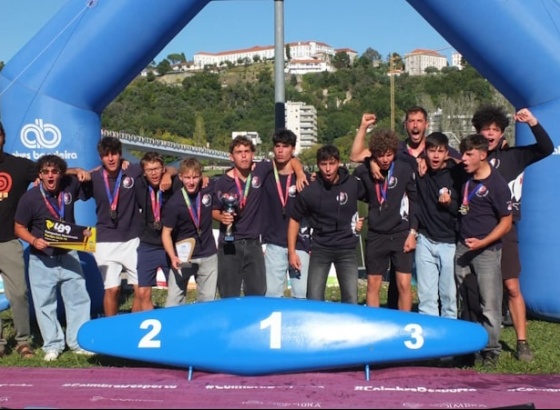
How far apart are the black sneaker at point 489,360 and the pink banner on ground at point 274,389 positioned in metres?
0.28

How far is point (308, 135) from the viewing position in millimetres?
109000

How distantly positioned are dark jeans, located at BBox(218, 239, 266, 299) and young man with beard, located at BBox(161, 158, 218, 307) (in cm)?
8

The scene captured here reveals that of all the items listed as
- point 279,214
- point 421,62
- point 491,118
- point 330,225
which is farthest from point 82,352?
Result: point 421,62

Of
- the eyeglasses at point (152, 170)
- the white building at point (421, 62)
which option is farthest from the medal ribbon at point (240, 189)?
the white building at point (421, 62)

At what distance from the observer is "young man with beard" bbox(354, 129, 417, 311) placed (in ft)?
16.8

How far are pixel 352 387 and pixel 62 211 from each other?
268cm

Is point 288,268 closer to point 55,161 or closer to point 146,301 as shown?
point 146,301

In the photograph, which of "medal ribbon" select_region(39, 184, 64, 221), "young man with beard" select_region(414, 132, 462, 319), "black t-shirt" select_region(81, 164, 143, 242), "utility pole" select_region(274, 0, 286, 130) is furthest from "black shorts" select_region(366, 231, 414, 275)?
"utility pole" select_region(274, 0, 286, 130)

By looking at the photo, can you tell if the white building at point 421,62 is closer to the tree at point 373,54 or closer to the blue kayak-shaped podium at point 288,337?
the tree at point 373,54

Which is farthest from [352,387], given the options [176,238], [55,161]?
[55,161]

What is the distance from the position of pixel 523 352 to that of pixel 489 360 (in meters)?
0.34

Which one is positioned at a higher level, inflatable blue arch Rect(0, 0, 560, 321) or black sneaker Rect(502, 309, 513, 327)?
inflatable blue arch Rect(0, 0, 560, 321)

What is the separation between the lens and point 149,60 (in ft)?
20.3

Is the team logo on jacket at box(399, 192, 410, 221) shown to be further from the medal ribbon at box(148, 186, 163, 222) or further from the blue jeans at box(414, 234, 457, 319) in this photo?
the medal ribbon at box(148, 186, 163, 222)
